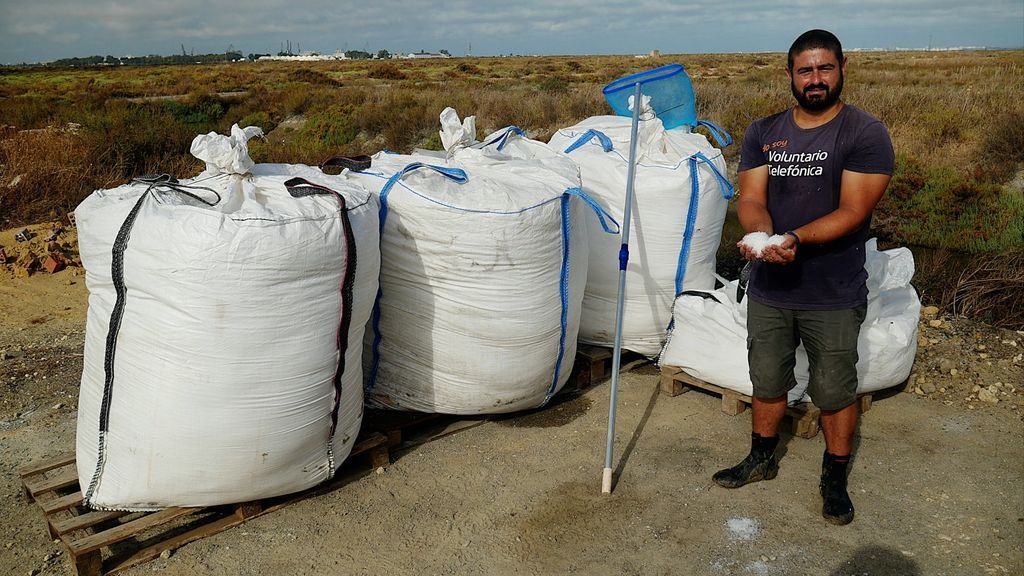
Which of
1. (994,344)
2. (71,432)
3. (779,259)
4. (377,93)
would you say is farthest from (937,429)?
(377,93)

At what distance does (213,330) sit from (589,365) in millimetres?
1846

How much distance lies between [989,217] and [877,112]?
14.4 ft

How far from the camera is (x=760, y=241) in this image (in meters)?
2.18

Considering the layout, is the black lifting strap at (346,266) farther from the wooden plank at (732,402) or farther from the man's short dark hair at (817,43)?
the wooden plank at (732,402)

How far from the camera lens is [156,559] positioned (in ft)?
7.39

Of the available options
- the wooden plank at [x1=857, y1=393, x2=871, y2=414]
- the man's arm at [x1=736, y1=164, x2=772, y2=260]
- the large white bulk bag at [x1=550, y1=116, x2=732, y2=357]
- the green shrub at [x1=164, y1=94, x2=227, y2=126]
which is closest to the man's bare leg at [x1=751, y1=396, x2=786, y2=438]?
the man's arm at [x1=736, y1=164, x2=772, y2=260]

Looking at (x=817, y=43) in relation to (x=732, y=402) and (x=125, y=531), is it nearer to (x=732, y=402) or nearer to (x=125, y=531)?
(x=732, y=402)

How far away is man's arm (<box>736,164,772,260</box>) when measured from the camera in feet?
7.94

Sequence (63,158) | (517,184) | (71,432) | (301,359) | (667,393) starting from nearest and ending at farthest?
(301,359), (517,184), (71,432), (667,393), (63,158)

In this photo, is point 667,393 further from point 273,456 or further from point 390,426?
point 273,456

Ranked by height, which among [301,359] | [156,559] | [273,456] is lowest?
[156,559]

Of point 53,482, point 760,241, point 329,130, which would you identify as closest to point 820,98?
point 760,241

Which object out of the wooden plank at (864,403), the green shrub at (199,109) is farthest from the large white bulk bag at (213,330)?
the green shrub at (199,109)

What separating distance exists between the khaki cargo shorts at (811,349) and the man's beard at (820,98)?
644mm
